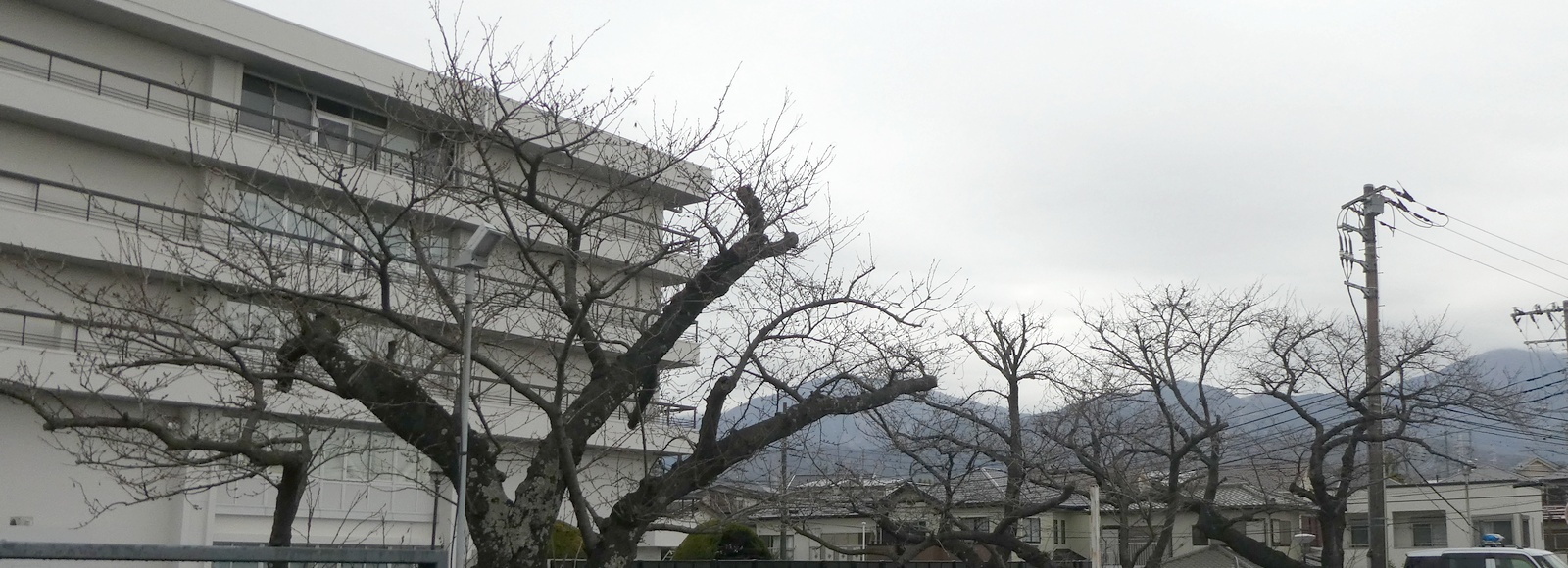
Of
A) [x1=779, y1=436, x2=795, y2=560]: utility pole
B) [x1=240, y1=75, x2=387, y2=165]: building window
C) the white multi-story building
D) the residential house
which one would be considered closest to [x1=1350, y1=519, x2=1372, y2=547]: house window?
the residential house

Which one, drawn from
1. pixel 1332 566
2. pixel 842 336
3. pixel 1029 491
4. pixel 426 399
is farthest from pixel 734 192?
pixel 1332 566

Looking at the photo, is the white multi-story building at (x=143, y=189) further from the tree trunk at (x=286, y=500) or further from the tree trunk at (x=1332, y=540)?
the tree trunk at (x=1332, y=540)

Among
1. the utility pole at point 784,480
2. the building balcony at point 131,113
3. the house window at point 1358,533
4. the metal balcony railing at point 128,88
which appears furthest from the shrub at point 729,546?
the house window at point 1358,533

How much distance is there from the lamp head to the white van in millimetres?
15431

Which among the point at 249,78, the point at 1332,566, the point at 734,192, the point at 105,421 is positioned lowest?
the point at 1332,566

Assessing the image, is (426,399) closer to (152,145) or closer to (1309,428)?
(152,145)

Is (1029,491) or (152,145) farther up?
(152,145)

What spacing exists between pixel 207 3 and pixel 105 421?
17840 millimetres

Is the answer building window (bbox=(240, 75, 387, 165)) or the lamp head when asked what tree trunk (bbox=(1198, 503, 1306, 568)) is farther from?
building window (bbox=(240, 75, 387, 165))

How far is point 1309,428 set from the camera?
24.6m

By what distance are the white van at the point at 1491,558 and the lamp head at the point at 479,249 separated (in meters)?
15.4

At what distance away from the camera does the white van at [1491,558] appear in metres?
18.0

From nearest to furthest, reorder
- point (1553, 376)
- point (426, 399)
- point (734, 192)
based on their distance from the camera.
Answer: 1. point (426, 399)
2. point (734, 192)
3. point (1553, 376)

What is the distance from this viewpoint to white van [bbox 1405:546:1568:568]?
1795 cm
